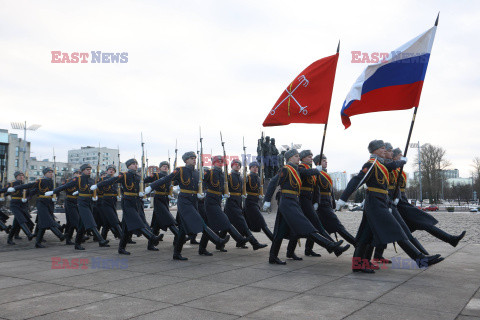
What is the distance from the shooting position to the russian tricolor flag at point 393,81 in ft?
24.4

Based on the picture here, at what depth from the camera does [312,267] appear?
723 cm

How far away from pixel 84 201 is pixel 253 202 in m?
4.08

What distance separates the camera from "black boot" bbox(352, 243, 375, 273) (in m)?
6.61

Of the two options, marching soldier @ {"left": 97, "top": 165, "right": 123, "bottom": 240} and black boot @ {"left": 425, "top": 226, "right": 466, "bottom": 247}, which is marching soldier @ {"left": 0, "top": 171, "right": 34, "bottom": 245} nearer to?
marching soldier @ {"left": 97, "top": 165, "right": 123, "bottom": 240}

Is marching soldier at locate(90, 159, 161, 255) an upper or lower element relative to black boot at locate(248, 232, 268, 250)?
upper

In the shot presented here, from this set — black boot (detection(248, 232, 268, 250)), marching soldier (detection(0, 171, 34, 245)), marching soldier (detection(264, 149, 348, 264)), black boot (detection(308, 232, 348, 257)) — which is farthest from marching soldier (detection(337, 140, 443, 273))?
marching soldier (detection(0, 171, 34, 245))

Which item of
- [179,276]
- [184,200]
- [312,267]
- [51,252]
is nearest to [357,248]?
[312,267]

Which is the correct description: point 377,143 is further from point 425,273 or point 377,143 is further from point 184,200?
point 184,200

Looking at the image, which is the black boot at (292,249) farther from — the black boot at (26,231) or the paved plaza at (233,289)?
the black boot at (26,231)

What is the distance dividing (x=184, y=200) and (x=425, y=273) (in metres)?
4.39

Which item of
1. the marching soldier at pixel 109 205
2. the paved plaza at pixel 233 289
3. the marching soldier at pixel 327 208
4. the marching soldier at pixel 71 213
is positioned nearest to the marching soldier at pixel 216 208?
the paved plaza at pixel 233 289

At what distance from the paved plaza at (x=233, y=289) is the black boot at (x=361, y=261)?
0.19 metres

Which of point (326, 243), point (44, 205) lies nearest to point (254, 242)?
point (326, 243)

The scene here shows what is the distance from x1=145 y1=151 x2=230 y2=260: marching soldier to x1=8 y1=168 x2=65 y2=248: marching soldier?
11.9ft
